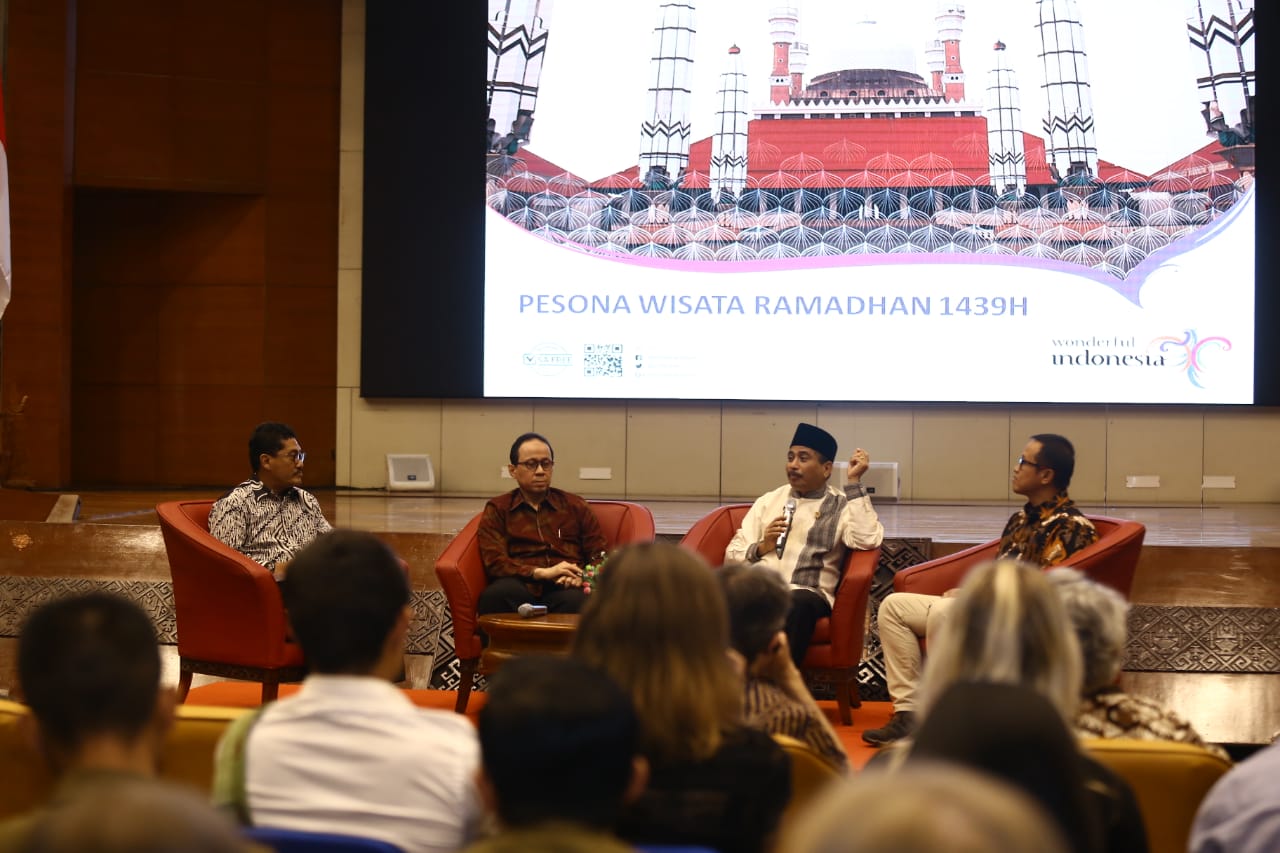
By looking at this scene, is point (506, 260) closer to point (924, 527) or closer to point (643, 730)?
point (924, 527)

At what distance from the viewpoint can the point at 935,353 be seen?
28.9 feet

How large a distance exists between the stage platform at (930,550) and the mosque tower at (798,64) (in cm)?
328

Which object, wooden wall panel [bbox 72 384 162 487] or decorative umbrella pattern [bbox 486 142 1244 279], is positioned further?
wooden wall panel [bbox 72 384 162 487]

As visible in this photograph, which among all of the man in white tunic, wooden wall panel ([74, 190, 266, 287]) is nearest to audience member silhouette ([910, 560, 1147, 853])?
the man in white tunic

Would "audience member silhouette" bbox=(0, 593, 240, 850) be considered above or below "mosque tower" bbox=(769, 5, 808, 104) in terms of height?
below

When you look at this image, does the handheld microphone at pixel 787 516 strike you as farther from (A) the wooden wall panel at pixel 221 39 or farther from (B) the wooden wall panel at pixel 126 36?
(B) the wooden wall panel at pixel 126 36

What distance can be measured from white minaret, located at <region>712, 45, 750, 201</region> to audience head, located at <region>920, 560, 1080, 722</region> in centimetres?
725

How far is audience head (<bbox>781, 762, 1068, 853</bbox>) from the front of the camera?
0.73 m

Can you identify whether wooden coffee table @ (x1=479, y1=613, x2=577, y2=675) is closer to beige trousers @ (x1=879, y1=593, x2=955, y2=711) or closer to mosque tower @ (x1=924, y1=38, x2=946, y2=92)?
beige trousers @ (x1=879, y1=593, x2=955, y2=711)

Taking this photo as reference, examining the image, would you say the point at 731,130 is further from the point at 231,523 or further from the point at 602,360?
the point at 231,523

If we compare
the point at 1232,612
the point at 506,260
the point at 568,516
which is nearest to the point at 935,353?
the point at 506,260

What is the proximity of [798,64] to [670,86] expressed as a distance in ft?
2.94

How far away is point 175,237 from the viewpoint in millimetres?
9906

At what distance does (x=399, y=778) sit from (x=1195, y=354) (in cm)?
811
